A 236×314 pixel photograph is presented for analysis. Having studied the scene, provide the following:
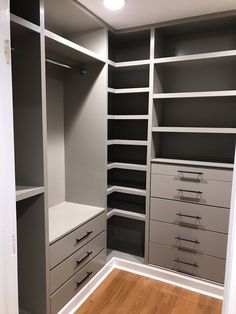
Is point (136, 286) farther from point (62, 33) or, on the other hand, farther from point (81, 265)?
point (62, 33)

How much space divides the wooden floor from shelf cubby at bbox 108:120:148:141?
54.9 inches

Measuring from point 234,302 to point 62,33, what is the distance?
233 cm

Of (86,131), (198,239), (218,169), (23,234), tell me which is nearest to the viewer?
(23,234)

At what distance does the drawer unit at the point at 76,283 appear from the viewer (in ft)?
5.75

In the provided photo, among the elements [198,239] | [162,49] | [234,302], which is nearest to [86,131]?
[162,49]

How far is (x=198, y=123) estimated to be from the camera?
2.37 m

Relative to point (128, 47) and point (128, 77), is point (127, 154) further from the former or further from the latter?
point (128, 47)

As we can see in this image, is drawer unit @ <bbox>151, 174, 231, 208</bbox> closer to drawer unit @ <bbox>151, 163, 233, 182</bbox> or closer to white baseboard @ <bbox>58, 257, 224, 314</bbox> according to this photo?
drawer unit @ <bbox>151, 163, 233, 182</bbox>

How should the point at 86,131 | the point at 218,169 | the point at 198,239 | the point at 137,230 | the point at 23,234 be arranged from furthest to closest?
the point at 137,230, the point at 86,131, the point at 198,239, the point at 218,169, the point at 23,234

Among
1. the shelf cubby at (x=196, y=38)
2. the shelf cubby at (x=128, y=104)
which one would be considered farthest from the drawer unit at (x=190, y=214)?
the shelf cubby at (x=196, y=38)

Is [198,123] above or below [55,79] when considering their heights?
below

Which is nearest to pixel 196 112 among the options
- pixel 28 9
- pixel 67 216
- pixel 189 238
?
pixel 189 238

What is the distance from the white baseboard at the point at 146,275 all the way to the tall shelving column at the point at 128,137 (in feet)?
0.64

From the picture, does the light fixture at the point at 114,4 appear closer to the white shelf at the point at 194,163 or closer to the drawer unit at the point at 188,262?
the white shelf at the point at 194,163
